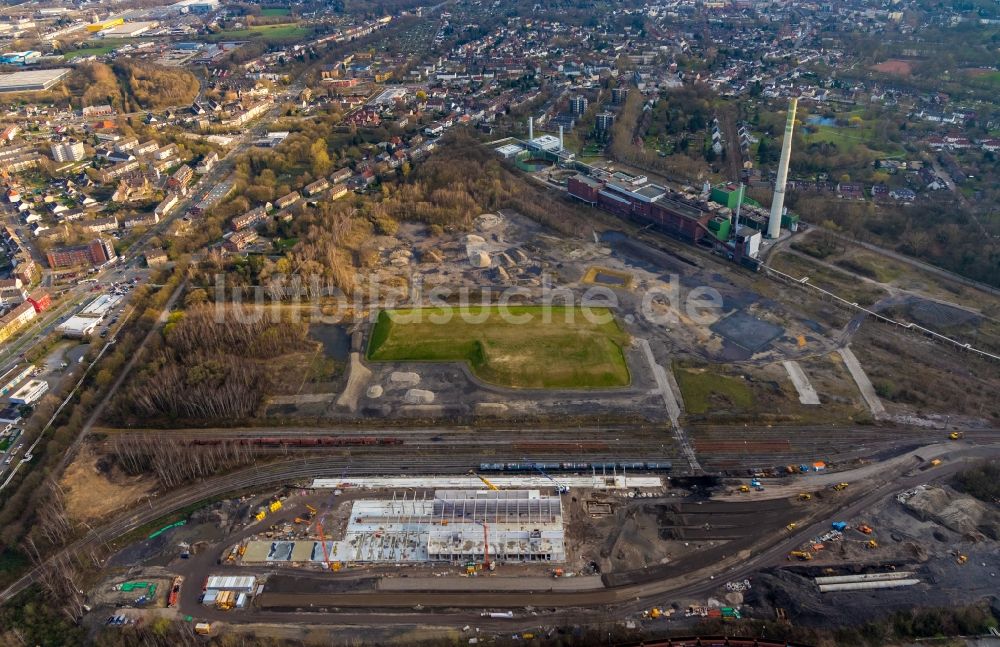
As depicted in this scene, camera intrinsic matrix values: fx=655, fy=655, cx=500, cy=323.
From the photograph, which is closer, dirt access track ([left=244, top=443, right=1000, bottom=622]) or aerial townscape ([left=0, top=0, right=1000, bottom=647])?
dirt access track ([left=244, top=443, right=1000, bottom=622])

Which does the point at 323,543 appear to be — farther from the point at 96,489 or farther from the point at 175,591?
the point at 96,489

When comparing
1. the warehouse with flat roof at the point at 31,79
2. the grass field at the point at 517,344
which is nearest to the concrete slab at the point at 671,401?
the grass field at the point at 517,344

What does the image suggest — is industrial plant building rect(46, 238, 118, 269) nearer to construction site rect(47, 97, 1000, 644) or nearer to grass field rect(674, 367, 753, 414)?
construction site rect(47, 97, 1000, 644)

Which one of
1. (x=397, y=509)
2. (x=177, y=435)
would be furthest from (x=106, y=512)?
(x=397, y=509)

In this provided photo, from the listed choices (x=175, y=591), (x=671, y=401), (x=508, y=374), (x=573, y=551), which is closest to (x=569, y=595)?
(x=573, y=551)

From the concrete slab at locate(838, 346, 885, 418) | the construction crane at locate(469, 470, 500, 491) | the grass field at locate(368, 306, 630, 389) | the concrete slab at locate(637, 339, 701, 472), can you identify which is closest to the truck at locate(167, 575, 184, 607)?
the construction crane at locate(469, 470, 500, 491)

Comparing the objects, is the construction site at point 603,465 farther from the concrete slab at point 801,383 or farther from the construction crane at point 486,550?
the concrete slab at point 801,383
